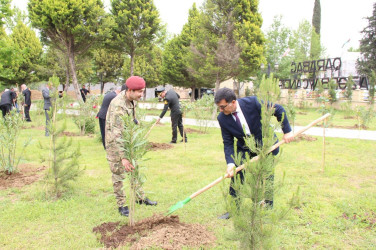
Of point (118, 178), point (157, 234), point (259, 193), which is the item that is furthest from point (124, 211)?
point (259, 193)

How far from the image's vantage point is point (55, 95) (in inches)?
169

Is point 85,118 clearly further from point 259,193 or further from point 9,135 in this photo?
point 259,193

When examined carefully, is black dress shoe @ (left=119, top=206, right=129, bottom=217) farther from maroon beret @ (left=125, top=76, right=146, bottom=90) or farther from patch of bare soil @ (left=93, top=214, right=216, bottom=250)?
maroon beret @ (left=125, top=76, right=146, bottom=90)

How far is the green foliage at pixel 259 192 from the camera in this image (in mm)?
2105

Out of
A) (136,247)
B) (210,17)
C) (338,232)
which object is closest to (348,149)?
(338,232)

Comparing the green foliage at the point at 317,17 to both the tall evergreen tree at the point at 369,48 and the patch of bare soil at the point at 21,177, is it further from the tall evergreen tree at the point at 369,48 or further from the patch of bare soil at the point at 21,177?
the patch of bare soil at the point at 21,177

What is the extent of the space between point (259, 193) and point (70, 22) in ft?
50.9

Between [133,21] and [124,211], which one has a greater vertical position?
[133,21]

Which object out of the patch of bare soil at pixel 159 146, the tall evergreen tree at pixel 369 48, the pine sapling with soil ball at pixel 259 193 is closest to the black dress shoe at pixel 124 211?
the pine sapling with soil ball at pixel 259 193

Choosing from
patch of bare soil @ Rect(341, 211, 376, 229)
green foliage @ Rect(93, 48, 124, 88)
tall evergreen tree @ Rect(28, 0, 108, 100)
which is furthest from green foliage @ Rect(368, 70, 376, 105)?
green foliage @ Rect(93, 48, 124, 88)

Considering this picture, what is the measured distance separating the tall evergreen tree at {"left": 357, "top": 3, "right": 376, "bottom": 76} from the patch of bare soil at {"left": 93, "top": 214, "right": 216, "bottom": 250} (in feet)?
90.2

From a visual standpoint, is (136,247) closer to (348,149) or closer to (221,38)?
(348,149)

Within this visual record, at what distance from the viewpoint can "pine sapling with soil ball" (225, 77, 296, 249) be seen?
82.9 inches

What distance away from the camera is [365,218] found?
3.55 m
